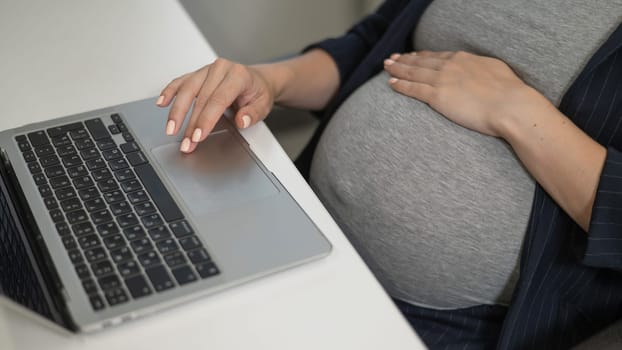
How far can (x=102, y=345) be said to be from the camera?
20.9 inches

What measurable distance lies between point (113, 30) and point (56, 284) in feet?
1.71

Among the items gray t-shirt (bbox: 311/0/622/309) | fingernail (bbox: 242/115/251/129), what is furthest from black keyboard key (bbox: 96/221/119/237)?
gray t-shirt (bbox: 311/0/622/309)

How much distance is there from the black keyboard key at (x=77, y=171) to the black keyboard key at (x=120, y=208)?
0.07 m

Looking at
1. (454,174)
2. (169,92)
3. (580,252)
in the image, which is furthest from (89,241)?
(580,252)

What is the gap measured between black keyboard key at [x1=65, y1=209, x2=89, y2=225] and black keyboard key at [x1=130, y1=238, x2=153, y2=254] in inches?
2.6

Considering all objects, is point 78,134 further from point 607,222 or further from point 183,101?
point 607,222

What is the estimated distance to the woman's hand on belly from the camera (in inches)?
28.9

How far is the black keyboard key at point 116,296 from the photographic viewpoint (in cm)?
54

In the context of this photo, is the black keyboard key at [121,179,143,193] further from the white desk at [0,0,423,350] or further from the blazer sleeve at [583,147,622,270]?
the blazer sleeve at [583,147,622,270]

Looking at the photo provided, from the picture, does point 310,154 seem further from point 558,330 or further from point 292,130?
point 558,330

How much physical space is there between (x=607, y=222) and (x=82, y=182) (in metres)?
0.55

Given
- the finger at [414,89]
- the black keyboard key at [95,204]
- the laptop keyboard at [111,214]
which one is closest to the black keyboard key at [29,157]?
the laptop keyboard at [111,214]

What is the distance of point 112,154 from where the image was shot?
720mm

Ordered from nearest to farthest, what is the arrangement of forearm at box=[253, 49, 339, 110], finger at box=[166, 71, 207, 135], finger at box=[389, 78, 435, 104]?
finger at box=[166, 71, 207, 135] < finger at box=[389, 78, 435, 104] < forearm at box=[253, 49, 339, 110]
